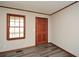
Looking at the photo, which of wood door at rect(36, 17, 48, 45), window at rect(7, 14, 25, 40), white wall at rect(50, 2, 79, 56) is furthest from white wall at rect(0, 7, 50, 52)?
white wall at rect(50, 2, 79, 56)

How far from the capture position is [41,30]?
18.5ft

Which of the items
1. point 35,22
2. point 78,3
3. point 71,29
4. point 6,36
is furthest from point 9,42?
point 78,3

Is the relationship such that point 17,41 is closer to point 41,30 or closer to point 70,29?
point 41,30

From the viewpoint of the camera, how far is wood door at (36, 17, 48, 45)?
5367mm

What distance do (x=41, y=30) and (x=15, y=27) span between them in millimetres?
1862

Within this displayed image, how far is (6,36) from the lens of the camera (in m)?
4.04

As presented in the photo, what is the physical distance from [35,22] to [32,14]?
0.52 meters

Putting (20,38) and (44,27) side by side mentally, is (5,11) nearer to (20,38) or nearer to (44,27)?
(20,38)

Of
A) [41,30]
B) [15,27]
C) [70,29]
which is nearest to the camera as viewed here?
[70,29]

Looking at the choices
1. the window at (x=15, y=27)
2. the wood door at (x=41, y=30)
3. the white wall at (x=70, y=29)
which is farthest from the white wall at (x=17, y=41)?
the white wall at (x=70, y=29)

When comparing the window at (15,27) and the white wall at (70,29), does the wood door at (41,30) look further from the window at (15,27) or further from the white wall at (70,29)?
the white wall at (70,29)

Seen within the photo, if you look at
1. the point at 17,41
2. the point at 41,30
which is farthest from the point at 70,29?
the point at 17,41

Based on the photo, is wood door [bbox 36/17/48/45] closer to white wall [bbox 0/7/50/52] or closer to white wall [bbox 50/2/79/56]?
white wall [bbox 0/7/50/52]

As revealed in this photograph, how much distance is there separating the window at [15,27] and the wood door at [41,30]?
109 centimetres
